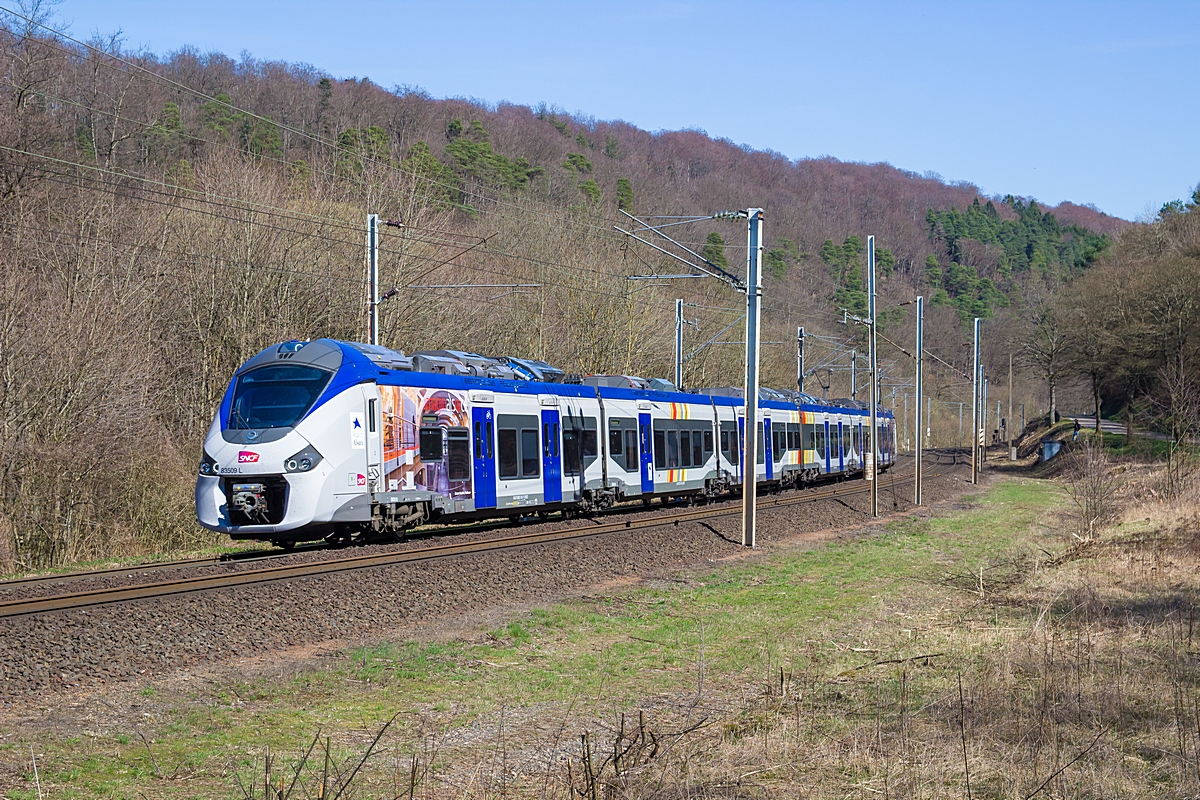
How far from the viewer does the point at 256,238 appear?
109 ft

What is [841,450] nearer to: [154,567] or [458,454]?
[458,454]

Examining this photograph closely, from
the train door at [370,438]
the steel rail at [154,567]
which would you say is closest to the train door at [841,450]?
the steel rail at [154,567]

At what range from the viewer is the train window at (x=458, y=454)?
21.1 metres

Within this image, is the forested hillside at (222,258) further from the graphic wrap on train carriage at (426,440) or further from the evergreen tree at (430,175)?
the graphic wrap on train carriage at (426,440)

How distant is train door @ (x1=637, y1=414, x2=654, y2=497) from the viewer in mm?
29750

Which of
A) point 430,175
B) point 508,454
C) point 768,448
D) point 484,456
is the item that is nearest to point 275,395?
point 484,456

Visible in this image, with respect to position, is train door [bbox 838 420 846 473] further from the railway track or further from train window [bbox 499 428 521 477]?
train window [bbox 499 428 521 477]

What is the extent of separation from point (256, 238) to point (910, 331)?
90.6 m

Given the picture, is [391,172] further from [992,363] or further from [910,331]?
[992,363]

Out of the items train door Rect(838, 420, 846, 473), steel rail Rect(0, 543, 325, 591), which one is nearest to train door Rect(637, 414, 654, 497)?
steel rail Rect(0, 543, 325, 591)

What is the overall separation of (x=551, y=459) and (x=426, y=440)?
5164 mm

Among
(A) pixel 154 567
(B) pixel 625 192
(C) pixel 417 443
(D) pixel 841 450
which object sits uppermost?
(B) pixel 625 192

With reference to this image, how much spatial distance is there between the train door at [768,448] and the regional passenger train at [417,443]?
6.08m

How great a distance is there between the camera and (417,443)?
20062 mm
